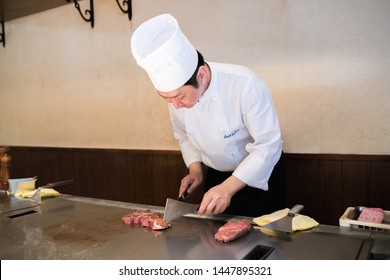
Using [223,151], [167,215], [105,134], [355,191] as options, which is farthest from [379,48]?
[105,134]

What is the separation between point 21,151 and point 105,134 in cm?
113

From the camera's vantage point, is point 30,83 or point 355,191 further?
point 30,83

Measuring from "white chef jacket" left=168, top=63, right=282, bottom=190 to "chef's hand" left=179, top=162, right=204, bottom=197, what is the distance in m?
0.08

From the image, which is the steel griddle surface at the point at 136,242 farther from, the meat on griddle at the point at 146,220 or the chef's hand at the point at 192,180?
the chef's hand at the point at 192,180

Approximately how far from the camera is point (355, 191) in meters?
1.94

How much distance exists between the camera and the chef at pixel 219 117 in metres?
1.35

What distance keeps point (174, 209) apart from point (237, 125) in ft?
Answer: 1.54

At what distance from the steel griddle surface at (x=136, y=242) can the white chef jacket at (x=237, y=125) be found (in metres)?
0.32

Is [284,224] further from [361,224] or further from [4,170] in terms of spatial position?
[4,170]

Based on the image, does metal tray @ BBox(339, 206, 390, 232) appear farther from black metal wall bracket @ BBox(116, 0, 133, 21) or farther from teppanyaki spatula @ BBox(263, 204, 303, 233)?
black metal wall bracket @ BBox(116, 0, 133, 21)

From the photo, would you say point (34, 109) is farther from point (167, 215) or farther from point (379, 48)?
point (379, 48)

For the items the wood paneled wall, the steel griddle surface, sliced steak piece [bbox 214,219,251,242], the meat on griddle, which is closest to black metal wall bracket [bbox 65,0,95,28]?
the wood paneled wall

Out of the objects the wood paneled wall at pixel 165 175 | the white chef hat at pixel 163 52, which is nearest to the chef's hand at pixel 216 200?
the white chef hat at pixel 163 52

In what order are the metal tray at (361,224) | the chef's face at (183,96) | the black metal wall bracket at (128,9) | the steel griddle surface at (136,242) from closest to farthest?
the steel griddle surface at (136,242), the metal tray at (361,224), the chef's face at (183,96), the black metal wall bracket at (128,9)
